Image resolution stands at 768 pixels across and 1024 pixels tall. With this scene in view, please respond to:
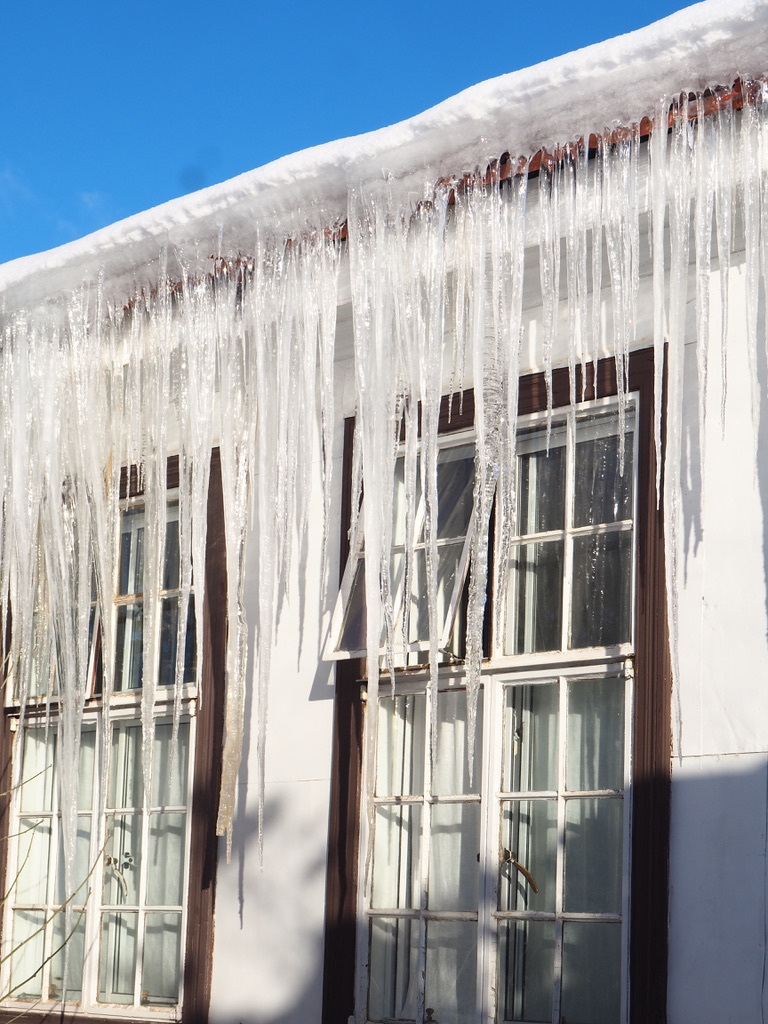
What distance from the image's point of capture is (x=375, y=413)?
5496mm

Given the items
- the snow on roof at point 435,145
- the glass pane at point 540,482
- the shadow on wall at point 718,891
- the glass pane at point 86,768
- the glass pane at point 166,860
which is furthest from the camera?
the glass pane at point 86,768

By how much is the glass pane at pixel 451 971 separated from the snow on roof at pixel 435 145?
8.90ft

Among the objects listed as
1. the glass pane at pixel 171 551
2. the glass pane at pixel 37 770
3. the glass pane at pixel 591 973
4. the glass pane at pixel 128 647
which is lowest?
the glass pane at pixel 591 973

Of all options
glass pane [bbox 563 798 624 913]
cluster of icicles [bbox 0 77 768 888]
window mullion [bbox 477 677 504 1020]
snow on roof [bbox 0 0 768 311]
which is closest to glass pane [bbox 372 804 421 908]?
window mullion [bbox 477 677 504 1020]

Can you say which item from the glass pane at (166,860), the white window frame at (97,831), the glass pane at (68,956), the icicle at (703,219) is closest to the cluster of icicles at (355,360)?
the icicle at (703,219)

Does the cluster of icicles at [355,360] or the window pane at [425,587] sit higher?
the cluster of icicles at [355,360]

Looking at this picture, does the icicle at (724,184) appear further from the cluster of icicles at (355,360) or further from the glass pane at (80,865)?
the glass pane at (80,865)

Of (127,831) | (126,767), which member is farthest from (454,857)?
(126,767)

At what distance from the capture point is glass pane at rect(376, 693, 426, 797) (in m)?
5.85

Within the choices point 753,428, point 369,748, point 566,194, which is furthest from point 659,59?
point 369,748

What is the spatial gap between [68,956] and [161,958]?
1.99 ft

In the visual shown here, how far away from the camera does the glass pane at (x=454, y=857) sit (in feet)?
18.1

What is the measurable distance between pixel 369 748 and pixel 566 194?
6.94 ft

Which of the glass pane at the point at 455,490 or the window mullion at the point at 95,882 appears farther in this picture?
the window mullion at the point at 95,882
